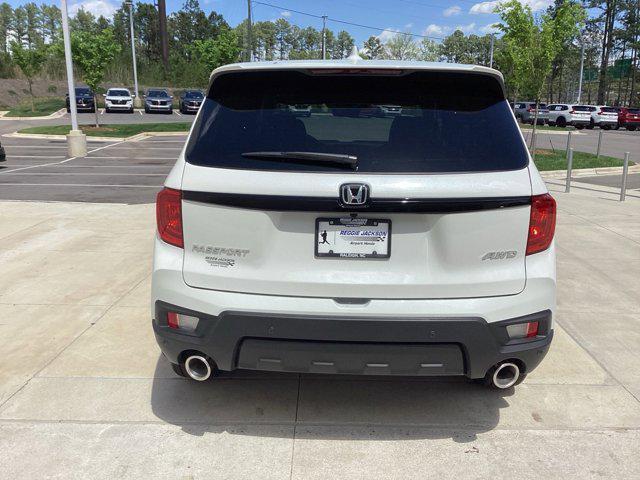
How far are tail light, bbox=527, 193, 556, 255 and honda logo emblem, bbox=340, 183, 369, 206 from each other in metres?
0.81

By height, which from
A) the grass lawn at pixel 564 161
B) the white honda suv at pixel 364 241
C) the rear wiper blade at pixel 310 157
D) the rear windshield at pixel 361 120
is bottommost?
the grass lawn at pixel 564 161

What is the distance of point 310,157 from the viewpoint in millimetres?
2695

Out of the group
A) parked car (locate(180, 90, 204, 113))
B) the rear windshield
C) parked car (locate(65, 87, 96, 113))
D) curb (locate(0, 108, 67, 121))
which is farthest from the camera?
parked car (locate(180, 90, 204, 113))

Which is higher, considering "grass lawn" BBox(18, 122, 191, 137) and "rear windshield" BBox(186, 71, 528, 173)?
"rear windshield" BBox(186, 71, 528, 173)

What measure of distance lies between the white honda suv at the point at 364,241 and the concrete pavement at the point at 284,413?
0.49 metres

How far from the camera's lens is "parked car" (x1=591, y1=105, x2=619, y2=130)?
3966 cm

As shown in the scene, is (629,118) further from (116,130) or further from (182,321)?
(182,321)

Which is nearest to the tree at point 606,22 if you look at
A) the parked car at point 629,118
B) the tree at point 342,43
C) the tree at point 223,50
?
the parked car at point 629,118

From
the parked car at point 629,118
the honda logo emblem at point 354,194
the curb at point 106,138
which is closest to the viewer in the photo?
the honda logo emblem at point 354,194

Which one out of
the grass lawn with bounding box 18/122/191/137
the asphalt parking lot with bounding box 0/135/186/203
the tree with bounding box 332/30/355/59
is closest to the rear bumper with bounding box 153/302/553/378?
the asphalt parking lot with bounding box 0/135/186/203

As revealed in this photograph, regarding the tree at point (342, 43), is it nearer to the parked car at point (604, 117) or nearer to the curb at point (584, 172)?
the parked car at point (604, 117)

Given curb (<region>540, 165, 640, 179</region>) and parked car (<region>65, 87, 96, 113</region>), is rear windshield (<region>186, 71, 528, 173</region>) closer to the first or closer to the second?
curb (<region>540, 165, 640, 179</region>)

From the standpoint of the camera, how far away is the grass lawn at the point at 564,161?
16.2 metres

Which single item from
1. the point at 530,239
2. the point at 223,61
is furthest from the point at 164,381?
the point at 223,61
